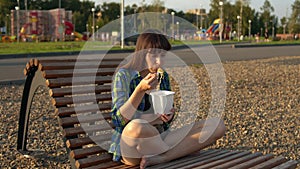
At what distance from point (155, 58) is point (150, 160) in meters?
0.71

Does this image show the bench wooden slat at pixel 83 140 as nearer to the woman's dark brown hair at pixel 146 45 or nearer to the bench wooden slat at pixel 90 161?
the bench wooden slat at pixel 90 161

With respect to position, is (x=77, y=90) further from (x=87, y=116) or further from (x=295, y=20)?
(x=295, y=20)

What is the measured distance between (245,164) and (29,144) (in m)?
2.90

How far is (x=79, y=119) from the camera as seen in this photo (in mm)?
3443

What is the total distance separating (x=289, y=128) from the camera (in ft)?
19.5

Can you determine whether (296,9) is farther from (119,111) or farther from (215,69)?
(119,111)

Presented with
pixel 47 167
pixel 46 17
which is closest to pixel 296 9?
pixel 46 17

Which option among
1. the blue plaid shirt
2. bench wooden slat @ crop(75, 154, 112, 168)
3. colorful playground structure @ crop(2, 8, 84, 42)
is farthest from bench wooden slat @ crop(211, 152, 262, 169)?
colorful playground structure @ crop(2, 8, 84, 42)

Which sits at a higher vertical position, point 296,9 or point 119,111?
point 296,9

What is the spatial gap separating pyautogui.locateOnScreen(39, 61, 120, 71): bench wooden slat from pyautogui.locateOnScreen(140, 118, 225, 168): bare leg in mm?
1232

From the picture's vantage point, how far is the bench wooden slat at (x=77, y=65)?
12.5 feet

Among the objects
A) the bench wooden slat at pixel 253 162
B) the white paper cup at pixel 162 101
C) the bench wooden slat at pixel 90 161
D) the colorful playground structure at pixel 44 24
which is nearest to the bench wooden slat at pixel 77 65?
the bench wooden slat at pixel 90 161

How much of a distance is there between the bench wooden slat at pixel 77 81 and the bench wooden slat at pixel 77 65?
0.44ft

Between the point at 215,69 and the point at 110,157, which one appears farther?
the point at 215,69
